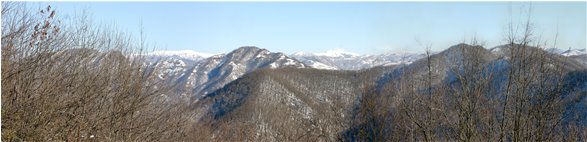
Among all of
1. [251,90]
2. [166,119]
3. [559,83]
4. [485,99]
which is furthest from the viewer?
[251,90]

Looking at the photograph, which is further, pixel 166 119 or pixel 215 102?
pixel 215 102

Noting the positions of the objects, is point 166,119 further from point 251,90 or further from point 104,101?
point 251,90

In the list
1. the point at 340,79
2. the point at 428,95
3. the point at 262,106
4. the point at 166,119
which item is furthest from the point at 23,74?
the point at 340,79

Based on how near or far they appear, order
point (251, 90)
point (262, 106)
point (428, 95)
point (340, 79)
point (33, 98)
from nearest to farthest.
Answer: point (33, 98) < point (428, 95) < point (262, 106) < point (251, 90) < point (340, 79)

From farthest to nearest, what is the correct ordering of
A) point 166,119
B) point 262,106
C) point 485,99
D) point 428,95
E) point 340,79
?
point 340,79 < point 262,106 < point 166,119 < point 428,95 < point 485,99

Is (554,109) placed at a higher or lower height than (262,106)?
higher

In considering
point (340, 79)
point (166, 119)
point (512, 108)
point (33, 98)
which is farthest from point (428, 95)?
point (340, 79)

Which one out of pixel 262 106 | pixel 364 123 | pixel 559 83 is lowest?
pixel 262 106

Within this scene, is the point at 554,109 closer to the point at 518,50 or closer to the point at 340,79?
the point at 518,50

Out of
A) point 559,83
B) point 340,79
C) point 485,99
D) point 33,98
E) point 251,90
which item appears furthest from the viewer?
point 340,79
